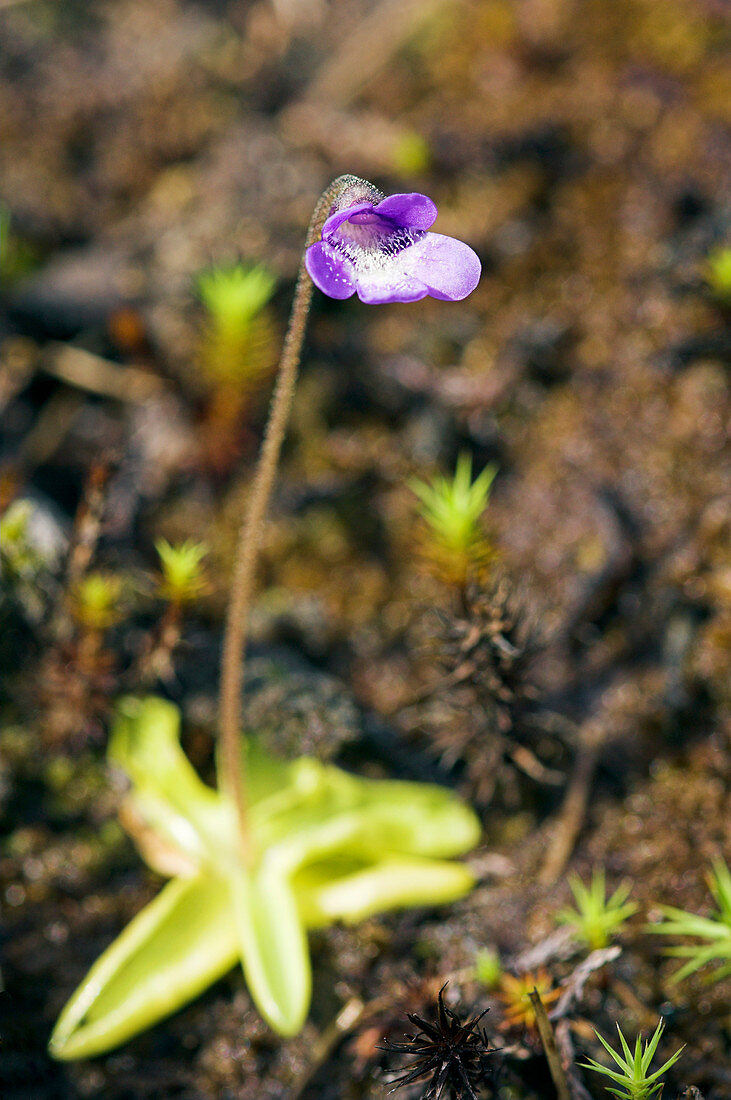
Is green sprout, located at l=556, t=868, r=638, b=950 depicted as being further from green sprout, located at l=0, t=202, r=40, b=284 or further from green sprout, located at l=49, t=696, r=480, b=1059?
green sprout, located at l=0, t=202, r=40, b=284

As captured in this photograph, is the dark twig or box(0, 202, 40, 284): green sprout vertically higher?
box(0, 202, 40, 284): green sprout

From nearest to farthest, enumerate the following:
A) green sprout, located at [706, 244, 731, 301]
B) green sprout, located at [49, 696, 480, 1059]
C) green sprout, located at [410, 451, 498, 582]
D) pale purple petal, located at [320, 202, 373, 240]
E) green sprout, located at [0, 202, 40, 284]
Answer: pale purple petal, located at [320, 202, 373, 240] < green sprout, located at [49, 696, 480, 1059] < green sprout, located at [410, 451, 498, 582] < green sprout, located at [706, 244, 731, 301] < green sprout, located at [0, 202, 40, 284]

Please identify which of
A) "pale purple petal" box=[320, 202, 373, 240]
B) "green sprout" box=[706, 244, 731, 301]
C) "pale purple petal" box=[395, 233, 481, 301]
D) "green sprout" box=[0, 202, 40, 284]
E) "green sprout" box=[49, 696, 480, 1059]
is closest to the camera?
"pale purple petal" box=[320, 202, 373, 240]

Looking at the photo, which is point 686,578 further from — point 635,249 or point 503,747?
point 635,249

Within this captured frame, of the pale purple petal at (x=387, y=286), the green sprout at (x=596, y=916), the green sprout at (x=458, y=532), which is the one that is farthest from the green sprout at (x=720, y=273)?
the green sprout at (x=596, y=916)

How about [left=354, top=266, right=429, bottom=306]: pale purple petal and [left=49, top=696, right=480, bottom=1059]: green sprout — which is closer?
[left=354, top=266, right=429, bottom=306]: pale purple petal

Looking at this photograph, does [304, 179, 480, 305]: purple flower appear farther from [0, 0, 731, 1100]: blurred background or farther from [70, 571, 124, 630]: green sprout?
[70, 571, 124, 630]: green sprout

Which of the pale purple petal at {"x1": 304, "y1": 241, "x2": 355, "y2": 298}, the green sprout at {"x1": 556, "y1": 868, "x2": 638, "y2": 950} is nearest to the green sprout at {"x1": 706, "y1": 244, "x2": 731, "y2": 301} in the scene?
the pale purple petal at {"x1": 304, "y1": 241, "x2": 355, "y2": 298}

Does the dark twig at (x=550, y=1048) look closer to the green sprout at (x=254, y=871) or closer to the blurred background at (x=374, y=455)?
the blurred background at (x=374, y=455)

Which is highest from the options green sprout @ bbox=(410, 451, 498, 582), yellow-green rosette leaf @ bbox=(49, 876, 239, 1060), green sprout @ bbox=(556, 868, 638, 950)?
green sprout @ bbox=(410, 451, 498, 582)
